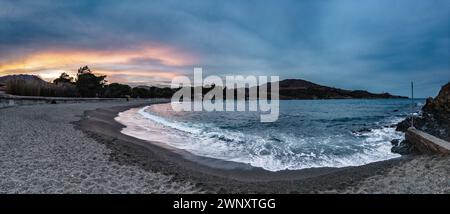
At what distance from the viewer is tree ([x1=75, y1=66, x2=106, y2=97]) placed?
6649 centimetres

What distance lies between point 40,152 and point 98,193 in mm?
3944

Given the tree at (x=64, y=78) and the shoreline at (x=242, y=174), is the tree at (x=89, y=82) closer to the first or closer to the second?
the tree at (x=64, y=78)

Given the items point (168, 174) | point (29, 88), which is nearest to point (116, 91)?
point (29, 88)

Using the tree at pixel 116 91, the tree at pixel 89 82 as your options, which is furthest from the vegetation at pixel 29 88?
the tree at pixel 116 91

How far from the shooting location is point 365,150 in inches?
429

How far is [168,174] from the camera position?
673cm

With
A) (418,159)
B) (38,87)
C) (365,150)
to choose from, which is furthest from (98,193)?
(38,87)

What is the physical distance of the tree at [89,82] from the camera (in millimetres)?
66488

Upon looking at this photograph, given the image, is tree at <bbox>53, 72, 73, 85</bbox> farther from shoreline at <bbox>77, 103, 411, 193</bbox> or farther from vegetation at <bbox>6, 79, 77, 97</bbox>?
shoreline at <bbox>77, 103, 411, 193</bbox>

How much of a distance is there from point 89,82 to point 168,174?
7173 cm

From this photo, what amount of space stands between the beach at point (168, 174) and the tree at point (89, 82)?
61.2 m

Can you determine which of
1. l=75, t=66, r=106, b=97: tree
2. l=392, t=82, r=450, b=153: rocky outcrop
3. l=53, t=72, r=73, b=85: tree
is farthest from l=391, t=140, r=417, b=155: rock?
l=53, t=72, r=73, b=85: tree

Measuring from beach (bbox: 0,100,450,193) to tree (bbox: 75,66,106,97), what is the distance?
61.2 metres
